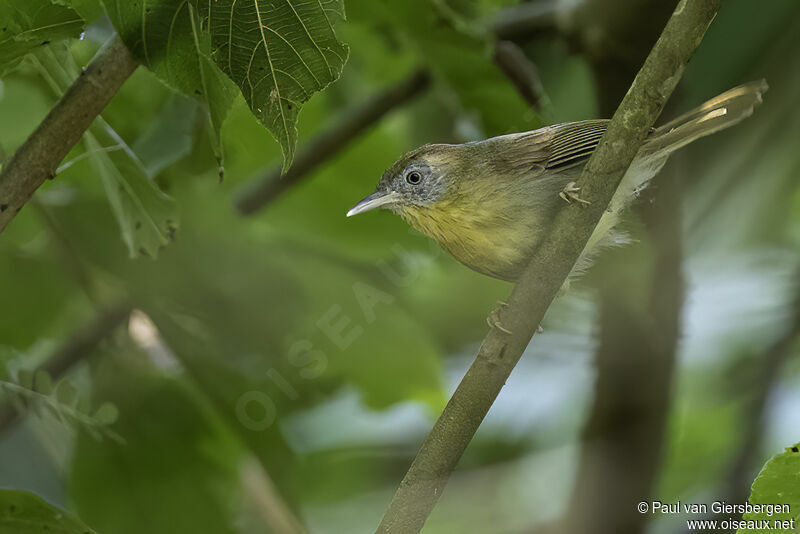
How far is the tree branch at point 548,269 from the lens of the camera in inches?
25.3

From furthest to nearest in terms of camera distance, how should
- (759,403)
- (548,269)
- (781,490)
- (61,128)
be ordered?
1. (759,403)
2. (61,128)
3. (781,490)
4. (548,269)

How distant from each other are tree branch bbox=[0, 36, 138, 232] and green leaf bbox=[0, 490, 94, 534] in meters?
0.32

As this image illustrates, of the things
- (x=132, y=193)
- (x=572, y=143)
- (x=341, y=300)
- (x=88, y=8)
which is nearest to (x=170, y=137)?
(x=132, y=193)

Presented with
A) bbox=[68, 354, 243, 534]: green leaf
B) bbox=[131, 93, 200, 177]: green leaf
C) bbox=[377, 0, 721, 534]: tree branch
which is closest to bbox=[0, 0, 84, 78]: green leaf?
bbox=[131, 93, 200, 177]: green leaf

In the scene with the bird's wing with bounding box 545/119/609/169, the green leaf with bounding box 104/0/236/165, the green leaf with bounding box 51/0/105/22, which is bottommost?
the bird's wing with bounding box 545/119/609/169

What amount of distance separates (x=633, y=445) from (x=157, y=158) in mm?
935

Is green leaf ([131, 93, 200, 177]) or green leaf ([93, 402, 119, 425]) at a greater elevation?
green leaf ([131, 93, 200, 177])

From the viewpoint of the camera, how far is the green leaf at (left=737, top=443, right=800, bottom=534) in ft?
2.59

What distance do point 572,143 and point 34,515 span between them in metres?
0.78

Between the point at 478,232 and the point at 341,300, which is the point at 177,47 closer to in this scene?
the point at 478,232

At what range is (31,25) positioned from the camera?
88 cm

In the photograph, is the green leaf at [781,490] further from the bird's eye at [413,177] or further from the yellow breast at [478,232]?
the bird's eye at [413,177]

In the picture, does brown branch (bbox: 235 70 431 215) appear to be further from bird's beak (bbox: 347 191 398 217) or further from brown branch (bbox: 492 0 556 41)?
bird's beak (bbox: 347 191 398 217)

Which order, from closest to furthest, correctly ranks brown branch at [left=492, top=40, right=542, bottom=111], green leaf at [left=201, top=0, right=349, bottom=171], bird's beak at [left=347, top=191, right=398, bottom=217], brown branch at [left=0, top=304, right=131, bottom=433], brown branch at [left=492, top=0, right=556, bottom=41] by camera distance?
green leaf at [left=201, top=0, right=349, bottom=171], bird's beak at [left=347, top=191, right=398, bottom=217], brown branch at [left=492, top=40, right=542, bottom=111], brown branch at [left=0, top=304, right=131, bottom=433], brown branch at [left=492, top=0, right=556, bottom=41]
